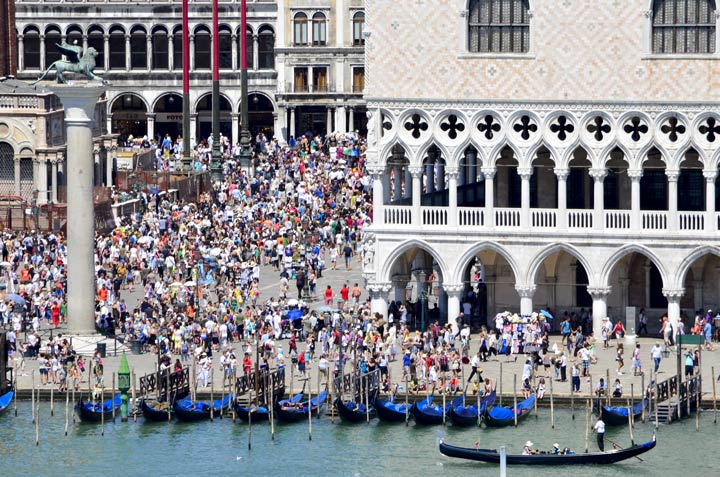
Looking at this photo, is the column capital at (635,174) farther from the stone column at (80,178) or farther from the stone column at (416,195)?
the stone column at (80,178)

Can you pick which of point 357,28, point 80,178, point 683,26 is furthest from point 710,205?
point 357,28

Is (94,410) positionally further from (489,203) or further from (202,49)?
(202,49)

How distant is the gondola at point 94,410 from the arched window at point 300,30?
78.5 metres

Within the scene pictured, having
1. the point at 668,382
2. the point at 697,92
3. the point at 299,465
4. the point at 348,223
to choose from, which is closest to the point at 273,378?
the point at 299,465

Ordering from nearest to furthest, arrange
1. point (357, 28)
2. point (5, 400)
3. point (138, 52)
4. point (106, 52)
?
point (5, 400) → point (357, 28) → point (106, 52) → point (138, 52)

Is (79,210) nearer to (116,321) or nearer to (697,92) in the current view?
(116,321)

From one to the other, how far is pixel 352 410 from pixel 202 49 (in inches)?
3429

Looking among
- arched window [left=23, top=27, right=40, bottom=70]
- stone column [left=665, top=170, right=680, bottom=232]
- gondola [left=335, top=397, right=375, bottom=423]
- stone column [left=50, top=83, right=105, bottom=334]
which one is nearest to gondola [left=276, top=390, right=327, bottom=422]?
gondola [left=335, top=397, right=375, bottom=423]

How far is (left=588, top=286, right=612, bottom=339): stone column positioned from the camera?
10144 centimetres

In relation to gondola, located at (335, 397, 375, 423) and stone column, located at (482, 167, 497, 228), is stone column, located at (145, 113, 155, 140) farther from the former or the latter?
gondola, located at (335, 397, 375, 423)

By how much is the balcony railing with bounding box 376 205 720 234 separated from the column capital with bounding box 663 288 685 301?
2087mm

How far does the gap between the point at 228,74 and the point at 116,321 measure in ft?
233

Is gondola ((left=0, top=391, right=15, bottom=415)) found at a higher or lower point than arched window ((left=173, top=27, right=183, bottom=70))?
lower

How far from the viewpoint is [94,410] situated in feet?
Answer: 303
